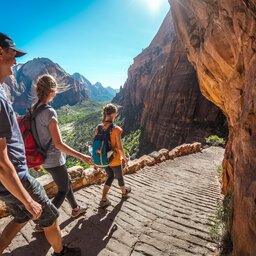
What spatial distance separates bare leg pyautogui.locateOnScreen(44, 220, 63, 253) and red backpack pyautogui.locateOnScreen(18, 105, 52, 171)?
33.2 inches

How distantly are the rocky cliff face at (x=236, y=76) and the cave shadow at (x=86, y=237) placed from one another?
1.71 m

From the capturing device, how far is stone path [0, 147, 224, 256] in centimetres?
301

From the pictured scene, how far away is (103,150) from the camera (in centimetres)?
372

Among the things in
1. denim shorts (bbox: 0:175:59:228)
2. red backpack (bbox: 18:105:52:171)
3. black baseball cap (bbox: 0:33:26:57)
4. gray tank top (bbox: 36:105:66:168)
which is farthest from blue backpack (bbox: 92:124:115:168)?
black baseball cap (bbox: 0:33:26:57)

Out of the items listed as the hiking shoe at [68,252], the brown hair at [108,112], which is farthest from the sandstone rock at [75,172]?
the hiking shoe at [68,252]

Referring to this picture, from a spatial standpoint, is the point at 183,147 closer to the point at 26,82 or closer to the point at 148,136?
the point at 148,136

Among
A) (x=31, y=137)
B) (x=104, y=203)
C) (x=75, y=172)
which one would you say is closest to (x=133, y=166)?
(x=75, y=172)

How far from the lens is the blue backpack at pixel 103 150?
12.2 ft

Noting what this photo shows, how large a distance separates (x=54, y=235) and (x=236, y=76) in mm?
3559

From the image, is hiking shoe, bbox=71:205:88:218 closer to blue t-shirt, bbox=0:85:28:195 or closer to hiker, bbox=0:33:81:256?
hiker, bbox=0:33:81:256

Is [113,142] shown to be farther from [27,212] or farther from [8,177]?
[8,177]

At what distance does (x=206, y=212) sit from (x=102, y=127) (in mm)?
2452

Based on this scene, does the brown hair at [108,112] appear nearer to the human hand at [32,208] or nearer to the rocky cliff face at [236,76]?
the rocky cliff face at [236,76]

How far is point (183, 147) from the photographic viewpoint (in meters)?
11.7
